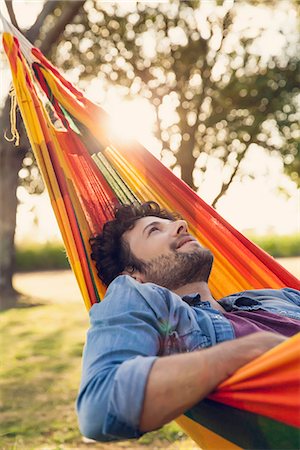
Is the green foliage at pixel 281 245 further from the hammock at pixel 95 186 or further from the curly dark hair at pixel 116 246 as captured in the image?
the curly dark hair at pixel 116 246

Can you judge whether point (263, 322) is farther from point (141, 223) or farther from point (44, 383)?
point (44, 383)

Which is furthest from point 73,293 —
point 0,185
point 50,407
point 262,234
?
point 50,407

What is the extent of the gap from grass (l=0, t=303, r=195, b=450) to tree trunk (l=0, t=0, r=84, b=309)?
965mm

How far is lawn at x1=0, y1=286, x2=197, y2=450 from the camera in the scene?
3.05 m

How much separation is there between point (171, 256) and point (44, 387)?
257cm

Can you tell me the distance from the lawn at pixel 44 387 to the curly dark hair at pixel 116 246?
3.86 feet

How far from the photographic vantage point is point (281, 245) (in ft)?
50.8

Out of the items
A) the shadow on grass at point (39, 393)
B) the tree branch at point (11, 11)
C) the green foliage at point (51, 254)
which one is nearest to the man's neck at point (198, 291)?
the shadow on grass at point (39, 393)

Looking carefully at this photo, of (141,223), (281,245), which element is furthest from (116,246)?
(281,245)

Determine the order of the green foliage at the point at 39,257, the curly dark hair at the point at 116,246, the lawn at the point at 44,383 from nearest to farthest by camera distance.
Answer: the curly dark hair at the point at 116,246 → the lawn at the point at 44,383 → the green foliage at the point at 39,257

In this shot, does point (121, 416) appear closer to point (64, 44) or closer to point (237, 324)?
point (237, 324)

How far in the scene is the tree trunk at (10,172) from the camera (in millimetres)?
6871

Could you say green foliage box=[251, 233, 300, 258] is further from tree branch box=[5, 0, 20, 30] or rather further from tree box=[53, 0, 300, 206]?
tree branch box=[5, 0, 20, 30]

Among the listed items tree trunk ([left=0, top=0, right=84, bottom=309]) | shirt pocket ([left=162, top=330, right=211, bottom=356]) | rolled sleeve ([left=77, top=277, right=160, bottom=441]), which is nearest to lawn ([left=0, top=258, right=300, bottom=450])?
A: tree trunk ([left=0, top=0, right=84, bottom=309])
